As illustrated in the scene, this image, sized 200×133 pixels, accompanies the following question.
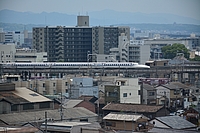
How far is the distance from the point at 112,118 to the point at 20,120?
5.95 ft

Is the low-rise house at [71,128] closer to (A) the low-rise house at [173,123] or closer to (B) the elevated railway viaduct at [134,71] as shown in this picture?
(A) the low-rise house at [173,123]

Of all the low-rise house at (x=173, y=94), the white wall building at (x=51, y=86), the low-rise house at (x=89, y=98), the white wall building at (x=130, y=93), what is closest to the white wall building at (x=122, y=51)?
the white wall building at (x=51, y=86)

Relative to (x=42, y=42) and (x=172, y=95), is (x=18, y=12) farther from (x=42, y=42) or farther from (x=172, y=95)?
(x=172, y=95)

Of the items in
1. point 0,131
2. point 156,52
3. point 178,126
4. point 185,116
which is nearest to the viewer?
point 0,131

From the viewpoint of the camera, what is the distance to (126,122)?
13.3m

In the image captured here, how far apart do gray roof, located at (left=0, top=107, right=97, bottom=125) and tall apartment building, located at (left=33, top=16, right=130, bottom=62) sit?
31168 mm

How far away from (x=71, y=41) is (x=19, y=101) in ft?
103

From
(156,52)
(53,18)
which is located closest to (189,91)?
(156,52)

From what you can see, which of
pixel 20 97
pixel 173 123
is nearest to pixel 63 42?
pixel 20 97

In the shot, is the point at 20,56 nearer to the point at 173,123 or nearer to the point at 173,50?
the point at 173,50

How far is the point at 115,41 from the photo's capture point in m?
48.0

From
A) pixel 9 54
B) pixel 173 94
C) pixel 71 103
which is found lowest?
pixel 173 94

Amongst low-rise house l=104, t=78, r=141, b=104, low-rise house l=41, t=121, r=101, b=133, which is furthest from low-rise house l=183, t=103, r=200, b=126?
low-rise house l=41, t=121, r=101, b=133

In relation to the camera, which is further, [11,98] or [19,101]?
[11,98]
